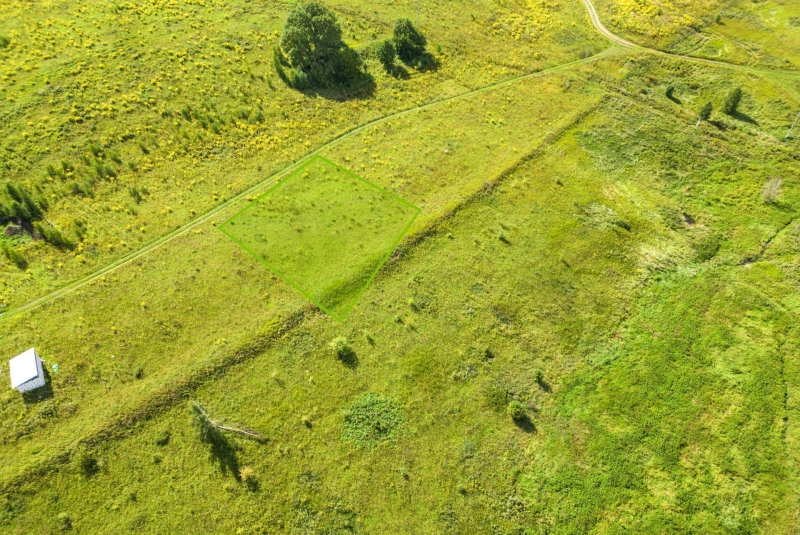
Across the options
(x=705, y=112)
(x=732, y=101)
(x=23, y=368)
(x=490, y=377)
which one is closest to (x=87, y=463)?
(x=23, y=368)

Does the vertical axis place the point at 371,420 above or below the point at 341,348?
below

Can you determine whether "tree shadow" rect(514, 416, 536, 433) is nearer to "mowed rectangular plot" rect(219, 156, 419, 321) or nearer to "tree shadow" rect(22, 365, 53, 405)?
"mowed rectangular plot" rect(219, 156, 419, 321)

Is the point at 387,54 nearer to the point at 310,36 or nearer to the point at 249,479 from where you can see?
the point at 310,36

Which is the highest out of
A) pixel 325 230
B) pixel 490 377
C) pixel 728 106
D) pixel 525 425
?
pixel 728 106

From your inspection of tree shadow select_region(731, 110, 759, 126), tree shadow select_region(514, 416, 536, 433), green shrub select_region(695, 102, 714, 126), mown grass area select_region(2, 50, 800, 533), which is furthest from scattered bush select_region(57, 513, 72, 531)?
tree shadow select_region(731, 110, 759, 126)

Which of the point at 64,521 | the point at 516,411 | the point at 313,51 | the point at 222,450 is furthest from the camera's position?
the point at 313,51

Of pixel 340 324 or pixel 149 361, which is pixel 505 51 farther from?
pixel 149 361

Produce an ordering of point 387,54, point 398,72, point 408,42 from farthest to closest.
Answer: point 408,42
point 398,72
point 387,54

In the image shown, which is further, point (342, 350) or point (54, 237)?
point (54, 237)
